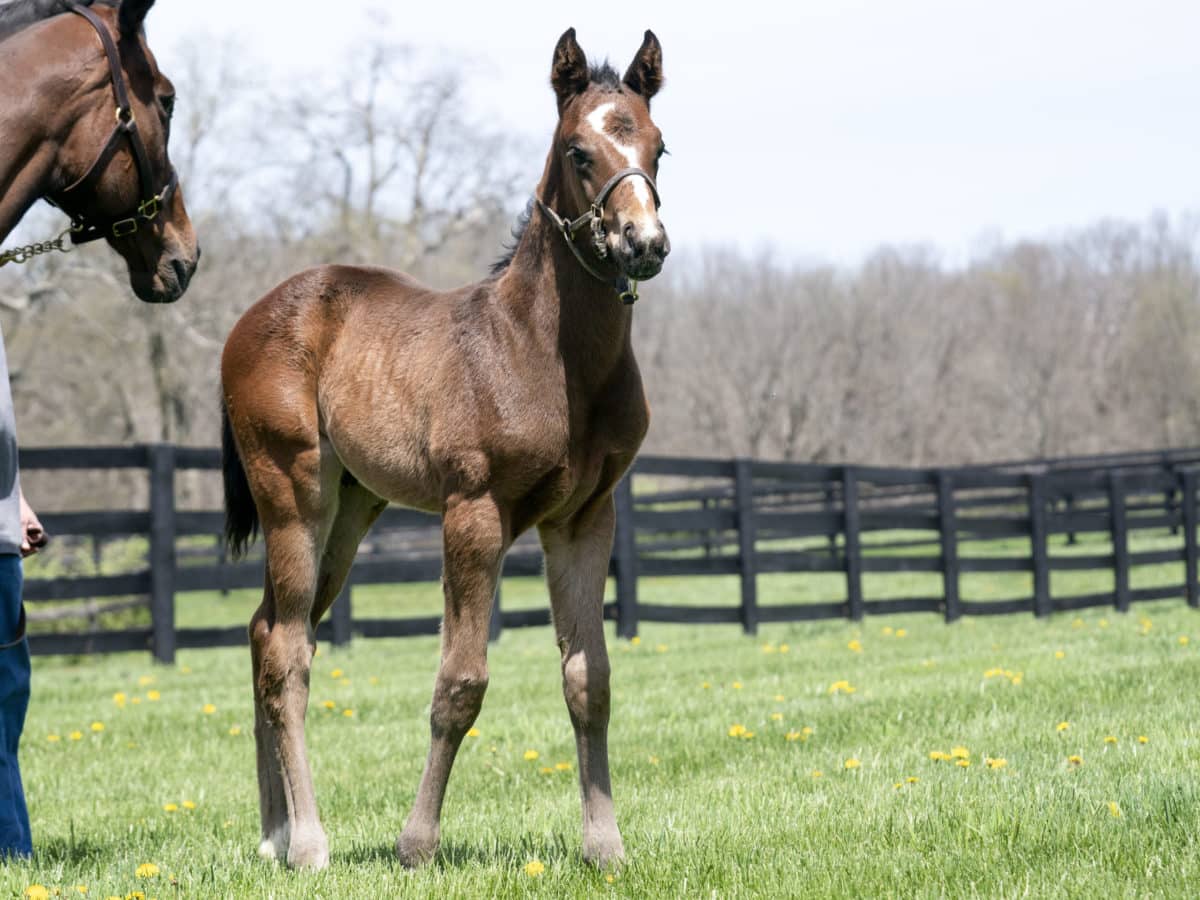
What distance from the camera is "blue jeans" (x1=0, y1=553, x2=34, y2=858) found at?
4.39m

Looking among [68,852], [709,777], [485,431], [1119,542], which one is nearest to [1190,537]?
[1119,542]

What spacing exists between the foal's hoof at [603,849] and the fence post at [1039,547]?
12.2 m

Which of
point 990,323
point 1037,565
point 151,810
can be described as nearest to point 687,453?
point 990,323

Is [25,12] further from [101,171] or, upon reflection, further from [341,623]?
[341,623]

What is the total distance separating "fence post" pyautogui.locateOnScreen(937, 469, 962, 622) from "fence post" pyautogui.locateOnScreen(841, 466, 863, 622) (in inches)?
43.9

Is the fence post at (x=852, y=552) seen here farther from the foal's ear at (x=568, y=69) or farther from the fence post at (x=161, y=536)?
the foal's ear at (x=568, y=69)

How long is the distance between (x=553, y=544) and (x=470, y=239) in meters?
31.6

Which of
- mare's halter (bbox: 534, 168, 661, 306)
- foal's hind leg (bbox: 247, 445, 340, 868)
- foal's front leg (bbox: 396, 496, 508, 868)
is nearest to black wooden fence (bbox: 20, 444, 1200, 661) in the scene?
foal's hind leg (bbox: 247, 445, 340, 868)

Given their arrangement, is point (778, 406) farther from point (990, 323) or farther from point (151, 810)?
point (151, 810)

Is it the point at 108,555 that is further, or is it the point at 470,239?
the point at 470,239

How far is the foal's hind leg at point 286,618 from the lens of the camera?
4477 mm

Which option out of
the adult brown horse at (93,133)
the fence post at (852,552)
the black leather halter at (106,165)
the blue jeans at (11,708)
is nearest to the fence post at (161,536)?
the fence post at (852,552)

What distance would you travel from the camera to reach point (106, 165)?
3.93 m

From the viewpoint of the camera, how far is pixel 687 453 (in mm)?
48156
